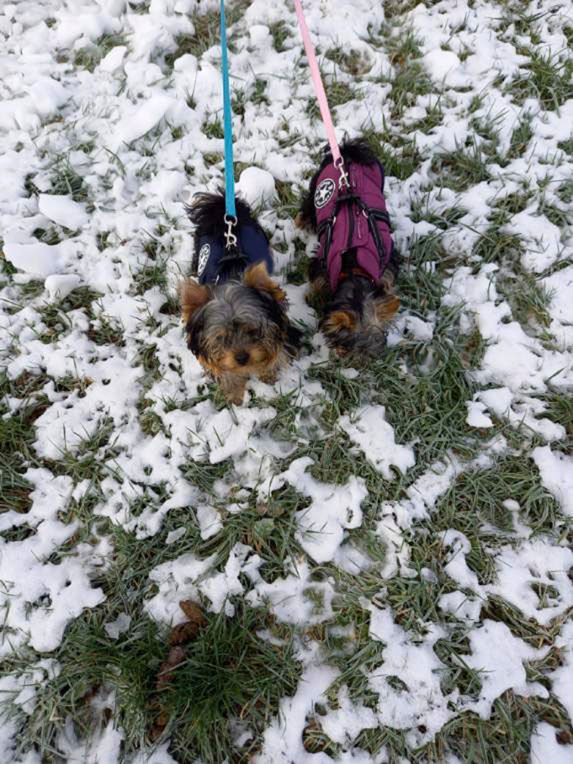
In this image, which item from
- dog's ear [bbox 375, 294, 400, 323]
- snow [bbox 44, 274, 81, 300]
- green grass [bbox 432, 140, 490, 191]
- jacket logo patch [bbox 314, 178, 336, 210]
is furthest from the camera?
green grass [bbox 432, 140, 490, 191]

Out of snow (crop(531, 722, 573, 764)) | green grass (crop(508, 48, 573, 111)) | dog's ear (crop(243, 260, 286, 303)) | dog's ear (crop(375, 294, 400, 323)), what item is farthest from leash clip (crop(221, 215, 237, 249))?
snow (crop(531, 722, 573, 764))

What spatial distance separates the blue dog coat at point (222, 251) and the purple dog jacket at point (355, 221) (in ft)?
1.58

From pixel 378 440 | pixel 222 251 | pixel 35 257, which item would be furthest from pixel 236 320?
pixel 35 257

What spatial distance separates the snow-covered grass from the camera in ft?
8.90

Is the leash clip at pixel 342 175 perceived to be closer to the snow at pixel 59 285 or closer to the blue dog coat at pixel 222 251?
the blue dog coat at pixel 222 251

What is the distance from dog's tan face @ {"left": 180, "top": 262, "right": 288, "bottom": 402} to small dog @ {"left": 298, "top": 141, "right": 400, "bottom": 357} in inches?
18.0

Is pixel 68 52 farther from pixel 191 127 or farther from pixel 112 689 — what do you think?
pixel 112 689

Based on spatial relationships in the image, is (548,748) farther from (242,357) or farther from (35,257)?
(35,257)

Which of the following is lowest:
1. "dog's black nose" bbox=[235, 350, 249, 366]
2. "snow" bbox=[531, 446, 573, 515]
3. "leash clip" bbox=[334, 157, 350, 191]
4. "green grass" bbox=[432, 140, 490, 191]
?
"snow" bbox=[531, 446, 573, 515]

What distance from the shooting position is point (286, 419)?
3438mm

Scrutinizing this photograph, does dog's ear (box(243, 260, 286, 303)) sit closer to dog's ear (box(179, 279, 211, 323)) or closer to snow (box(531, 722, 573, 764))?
dog's ear (box(179, 279, 211, 323))

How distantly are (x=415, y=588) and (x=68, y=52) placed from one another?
5719 mm

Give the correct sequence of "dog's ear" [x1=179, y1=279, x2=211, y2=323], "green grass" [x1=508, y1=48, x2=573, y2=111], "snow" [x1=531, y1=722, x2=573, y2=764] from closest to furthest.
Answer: "snow" [x1=531, y1=722, x2=573, y2=764] → "dog's ear" [x1=179, y1=279, x2=211, y2=323] → "green grass" [x1=508, y1=48, x2=573, y2=111]

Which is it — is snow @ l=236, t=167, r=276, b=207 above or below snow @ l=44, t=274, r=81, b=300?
above
